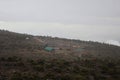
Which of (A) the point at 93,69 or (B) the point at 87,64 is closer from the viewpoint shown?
(A) the point at 93,69

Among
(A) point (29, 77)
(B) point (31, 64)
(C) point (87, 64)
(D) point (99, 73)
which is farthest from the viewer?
(C) point (87, 64)

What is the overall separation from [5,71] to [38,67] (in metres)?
4.79

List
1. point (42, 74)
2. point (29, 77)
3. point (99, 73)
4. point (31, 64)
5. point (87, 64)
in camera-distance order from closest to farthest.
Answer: point (29, 77), point (42, 74), point (99, 73), point (31, 64), point (87, 64)

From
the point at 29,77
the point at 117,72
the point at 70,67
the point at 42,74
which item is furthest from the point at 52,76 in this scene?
the point at 117,72

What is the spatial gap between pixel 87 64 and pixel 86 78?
7.08 m

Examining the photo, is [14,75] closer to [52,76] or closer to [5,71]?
[5,71]

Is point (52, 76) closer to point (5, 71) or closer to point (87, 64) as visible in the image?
point (5, 71)

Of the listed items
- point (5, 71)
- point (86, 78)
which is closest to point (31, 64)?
point (5, 71)

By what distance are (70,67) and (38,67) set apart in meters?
4.75

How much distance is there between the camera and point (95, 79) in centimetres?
2862

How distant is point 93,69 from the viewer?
32281 mm

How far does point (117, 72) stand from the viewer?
1273 inches

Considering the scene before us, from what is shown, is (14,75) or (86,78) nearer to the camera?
(14,75)

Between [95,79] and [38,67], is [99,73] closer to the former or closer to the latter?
[95,79]
